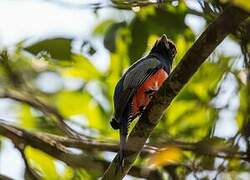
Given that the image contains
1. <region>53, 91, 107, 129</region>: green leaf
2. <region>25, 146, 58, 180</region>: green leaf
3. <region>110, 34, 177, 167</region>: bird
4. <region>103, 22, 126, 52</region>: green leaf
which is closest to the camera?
<region>110, 34, 177, 167</region>: bird

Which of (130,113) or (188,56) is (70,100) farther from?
(188,56)

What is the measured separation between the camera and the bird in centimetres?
411

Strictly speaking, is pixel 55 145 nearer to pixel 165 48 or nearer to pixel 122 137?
pixel 122 137

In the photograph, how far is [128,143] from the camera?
344 cm

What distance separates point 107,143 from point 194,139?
785 mm

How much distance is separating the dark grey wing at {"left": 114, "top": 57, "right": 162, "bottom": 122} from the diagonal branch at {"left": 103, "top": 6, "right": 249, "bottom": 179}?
67 cm

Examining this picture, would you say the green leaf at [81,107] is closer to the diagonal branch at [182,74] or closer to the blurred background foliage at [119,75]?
the blurred background foliage at [119,75]

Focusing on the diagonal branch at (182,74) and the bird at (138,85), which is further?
the bird at (138,85)

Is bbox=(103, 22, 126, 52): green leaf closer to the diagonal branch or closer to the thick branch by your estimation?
the thick branch

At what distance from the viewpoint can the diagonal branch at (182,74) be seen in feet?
8.74

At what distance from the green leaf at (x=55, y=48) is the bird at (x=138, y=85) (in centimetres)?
41

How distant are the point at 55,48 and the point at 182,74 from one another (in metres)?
1.48

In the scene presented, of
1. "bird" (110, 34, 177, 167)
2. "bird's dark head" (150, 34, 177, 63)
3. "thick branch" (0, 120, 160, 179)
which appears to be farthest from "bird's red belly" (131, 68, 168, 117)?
"bird's dark head" (150, 34, 177, 63)

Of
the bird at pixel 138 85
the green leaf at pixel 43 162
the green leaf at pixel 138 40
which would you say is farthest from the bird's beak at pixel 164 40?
the green leaf at pixel 43 162
